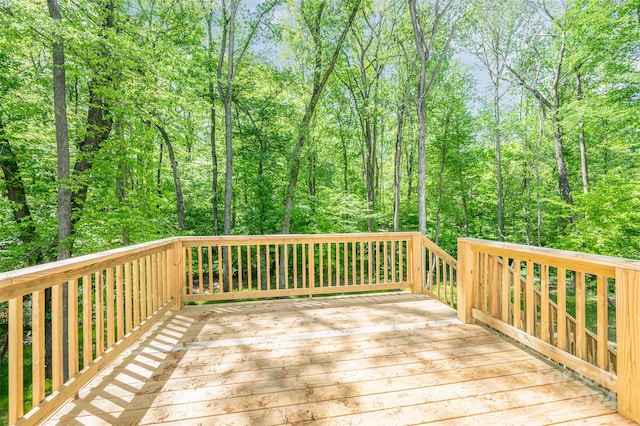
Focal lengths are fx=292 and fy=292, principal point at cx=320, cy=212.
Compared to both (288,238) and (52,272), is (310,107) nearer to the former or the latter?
(288,238)

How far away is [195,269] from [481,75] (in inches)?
535

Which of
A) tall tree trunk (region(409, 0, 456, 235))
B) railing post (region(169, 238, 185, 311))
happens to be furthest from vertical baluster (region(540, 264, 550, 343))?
tall tree trunk (region(409, 0, 456, 235))

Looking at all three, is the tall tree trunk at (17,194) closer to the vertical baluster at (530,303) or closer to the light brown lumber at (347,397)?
the light brown lumber at (347,397)

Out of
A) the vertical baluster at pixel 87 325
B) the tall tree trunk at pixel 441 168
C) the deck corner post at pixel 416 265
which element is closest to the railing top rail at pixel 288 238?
the deck corner post at pixel 416 265

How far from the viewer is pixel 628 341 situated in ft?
5.24

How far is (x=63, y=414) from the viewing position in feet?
5.45

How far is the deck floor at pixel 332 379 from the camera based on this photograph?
1.65 meters

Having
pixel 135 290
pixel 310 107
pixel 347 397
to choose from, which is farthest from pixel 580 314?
pixel 310 107

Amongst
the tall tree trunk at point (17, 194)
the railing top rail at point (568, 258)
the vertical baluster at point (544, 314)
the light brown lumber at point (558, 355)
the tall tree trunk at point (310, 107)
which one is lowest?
the light brown lumber at point (558, 355)

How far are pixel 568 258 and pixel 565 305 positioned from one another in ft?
1.04

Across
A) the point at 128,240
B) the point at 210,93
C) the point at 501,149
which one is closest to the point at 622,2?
the point at 501,149

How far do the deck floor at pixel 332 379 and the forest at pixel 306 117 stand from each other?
4.20 meters

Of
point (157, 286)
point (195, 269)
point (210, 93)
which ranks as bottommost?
point (195, 269)

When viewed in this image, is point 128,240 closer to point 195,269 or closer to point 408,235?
point 195,269
